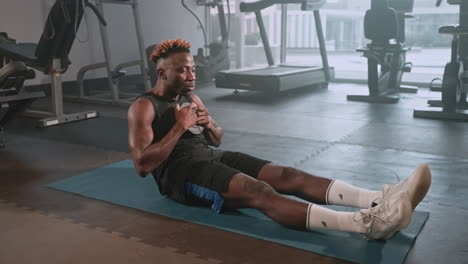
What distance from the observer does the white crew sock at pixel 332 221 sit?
6.00 feet

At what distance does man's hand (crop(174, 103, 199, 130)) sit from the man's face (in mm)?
114

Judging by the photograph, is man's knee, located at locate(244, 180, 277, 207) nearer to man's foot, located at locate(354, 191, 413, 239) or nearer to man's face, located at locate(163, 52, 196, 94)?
man's foot, located at locate(354, 191, 413, 239)

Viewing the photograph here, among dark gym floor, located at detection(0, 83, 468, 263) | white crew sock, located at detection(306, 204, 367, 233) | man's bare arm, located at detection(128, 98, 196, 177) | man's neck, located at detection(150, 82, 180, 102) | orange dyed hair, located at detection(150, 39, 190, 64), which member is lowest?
dark gym floor, located at detection(0, 83, 468, 263)

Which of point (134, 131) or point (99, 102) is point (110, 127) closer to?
point (99, 102)

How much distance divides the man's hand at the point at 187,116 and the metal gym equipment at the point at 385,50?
13.2ft

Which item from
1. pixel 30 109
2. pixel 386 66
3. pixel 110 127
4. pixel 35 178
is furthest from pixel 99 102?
pixel 386 66

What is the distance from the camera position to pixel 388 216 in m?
1.77

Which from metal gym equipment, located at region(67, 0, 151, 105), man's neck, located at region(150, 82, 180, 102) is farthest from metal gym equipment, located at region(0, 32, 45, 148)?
man's neck, located at region(150, 82, 180, 102)

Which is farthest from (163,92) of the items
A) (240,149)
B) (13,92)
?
(13,92)

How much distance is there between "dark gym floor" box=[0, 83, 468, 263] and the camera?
1.91 metres

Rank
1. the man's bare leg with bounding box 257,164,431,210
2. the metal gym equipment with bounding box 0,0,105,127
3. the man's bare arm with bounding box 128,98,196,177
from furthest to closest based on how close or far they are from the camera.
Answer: the metal gym equipment with bounding box 0,0,105,127
the man's bare arm with bounding box 128,98,196,177
the man's bare leg with bounding box 257,164,431,210

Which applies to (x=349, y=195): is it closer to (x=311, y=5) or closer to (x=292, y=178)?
(x=292, y=178)

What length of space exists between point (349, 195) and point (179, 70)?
3.12ft

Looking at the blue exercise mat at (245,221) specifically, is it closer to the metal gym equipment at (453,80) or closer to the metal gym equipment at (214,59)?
the metal gym equipment at (453,80)
